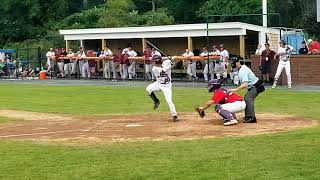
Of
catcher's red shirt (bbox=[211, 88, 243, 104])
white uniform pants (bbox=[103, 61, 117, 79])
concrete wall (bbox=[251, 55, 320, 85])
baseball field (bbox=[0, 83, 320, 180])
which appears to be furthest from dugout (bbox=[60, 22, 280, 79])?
catcher's red shirt (bbox=[211, 88, 243, 104])

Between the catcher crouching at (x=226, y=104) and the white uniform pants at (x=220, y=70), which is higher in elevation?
the white uniform pants at (x=220, y=70)

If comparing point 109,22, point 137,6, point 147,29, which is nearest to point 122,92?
point 147,29

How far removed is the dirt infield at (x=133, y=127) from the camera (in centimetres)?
1357

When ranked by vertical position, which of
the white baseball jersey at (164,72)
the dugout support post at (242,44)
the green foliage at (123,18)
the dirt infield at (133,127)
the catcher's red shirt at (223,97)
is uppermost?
the green foliage at (123,18)

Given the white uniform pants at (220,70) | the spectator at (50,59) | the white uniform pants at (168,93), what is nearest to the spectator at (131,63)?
the white uniform pants at (220,70)

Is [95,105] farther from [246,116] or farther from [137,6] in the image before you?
[137,6]

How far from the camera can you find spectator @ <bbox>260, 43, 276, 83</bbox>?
1133 inches

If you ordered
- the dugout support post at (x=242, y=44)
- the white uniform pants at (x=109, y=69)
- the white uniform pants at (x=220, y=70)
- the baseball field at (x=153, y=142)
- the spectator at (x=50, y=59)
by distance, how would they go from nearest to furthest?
the baseball field at (x=153, y=142)
the white uniform pants at (x=220, y=70)
the dugout support post at (x=242, y=44)
the white uniform pants at (x=109, y=69)
the spectator at (x=50, y=59)

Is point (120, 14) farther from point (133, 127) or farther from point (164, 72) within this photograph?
point (133, 127)

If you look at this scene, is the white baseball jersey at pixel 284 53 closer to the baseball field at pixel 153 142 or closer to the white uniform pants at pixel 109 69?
the baseball field at pixel 153 142

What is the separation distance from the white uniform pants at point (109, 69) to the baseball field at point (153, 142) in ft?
46.4

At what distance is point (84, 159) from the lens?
10.4 m

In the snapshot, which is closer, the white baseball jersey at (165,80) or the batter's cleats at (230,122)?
the batter's cleats at (230,122)

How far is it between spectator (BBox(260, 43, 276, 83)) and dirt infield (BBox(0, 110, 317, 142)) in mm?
11578
